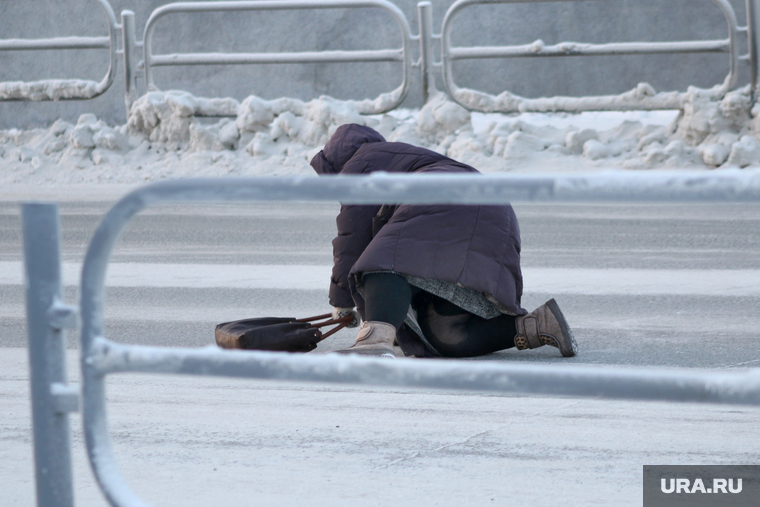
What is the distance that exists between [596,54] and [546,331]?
588 centimetres

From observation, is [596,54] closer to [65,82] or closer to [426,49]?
[426,49]

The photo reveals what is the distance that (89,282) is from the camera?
1.46 meters

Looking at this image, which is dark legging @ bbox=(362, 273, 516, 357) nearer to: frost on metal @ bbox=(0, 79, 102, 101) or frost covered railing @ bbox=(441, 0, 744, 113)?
frost covered railing @ bbox=(441, 0, 744, 113)

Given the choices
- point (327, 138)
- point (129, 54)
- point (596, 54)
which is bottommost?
point (327, 138)

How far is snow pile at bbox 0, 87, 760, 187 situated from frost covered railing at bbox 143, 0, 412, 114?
0.22m

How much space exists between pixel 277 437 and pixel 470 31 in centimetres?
869

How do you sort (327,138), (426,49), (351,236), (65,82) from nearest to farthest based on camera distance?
1. (351,236)
2. (327,138)
3. (426,49)
4. (65,82)

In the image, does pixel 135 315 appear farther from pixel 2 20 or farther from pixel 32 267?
pixel 2 20

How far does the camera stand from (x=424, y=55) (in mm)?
9188

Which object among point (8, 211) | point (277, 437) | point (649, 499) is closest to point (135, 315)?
point (277, 437)

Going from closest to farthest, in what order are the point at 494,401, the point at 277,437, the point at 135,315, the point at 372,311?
→ 1. the point at 277,437
2. the point at 494,401
3. the point at 372,311
4. the point at 135,315

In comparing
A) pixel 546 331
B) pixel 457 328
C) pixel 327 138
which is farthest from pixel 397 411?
pixel 327 138

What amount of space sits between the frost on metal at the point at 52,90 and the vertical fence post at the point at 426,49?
343cm

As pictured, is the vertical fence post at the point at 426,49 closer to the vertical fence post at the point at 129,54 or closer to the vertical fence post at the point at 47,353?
the vertical fence post at the point at 129,54
